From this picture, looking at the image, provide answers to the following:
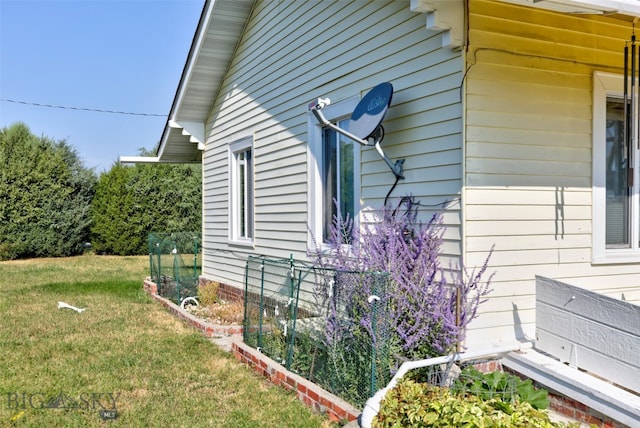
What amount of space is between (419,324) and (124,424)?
2.37 meters

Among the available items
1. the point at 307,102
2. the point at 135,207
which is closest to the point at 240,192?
the point at 307,102

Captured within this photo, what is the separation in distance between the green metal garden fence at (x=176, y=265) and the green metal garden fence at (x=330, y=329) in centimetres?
403

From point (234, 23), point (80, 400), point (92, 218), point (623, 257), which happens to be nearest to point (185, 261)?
point (234, 23)

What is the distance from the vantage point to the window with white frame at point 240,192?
8477mm

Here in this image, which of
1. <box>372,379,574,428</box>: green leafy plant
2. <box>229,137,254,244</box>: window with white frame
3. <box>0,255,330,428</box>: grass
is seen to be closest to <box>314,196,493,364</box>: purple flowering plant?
<box>372,379,574,428</box>: green leafy plant

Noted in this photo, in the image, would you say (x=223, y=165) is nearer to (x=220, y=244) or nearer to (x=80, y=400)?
(x=220, y=244)

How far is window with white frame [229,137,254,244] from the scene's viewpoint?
8477mm

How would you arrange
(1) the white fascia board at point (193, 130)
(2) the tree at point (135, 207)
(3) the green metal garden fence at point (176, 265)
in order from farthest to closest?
1. (2) the tree at point (135, 207)
2. (1) the white fascia board at point (193, 130)
3. (3) the green metal garden fence at point (176, 265)

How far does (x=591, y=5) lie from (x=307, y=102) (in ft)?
11.8

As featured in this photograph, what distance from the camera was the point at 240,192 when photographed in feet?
28.8

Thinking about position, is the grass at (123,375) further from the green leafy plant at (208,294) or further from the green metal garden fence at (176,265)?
the green leafy plant at (208,294)

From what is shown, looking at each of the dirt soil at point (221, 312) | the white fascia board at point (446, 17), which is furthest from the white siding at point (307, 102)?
the dirt soil at point (221, 312)

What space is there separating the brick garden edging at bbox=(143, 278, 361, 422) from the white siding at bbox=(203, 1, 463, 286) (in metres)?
1.30

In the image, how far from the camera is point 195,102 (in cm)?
966
